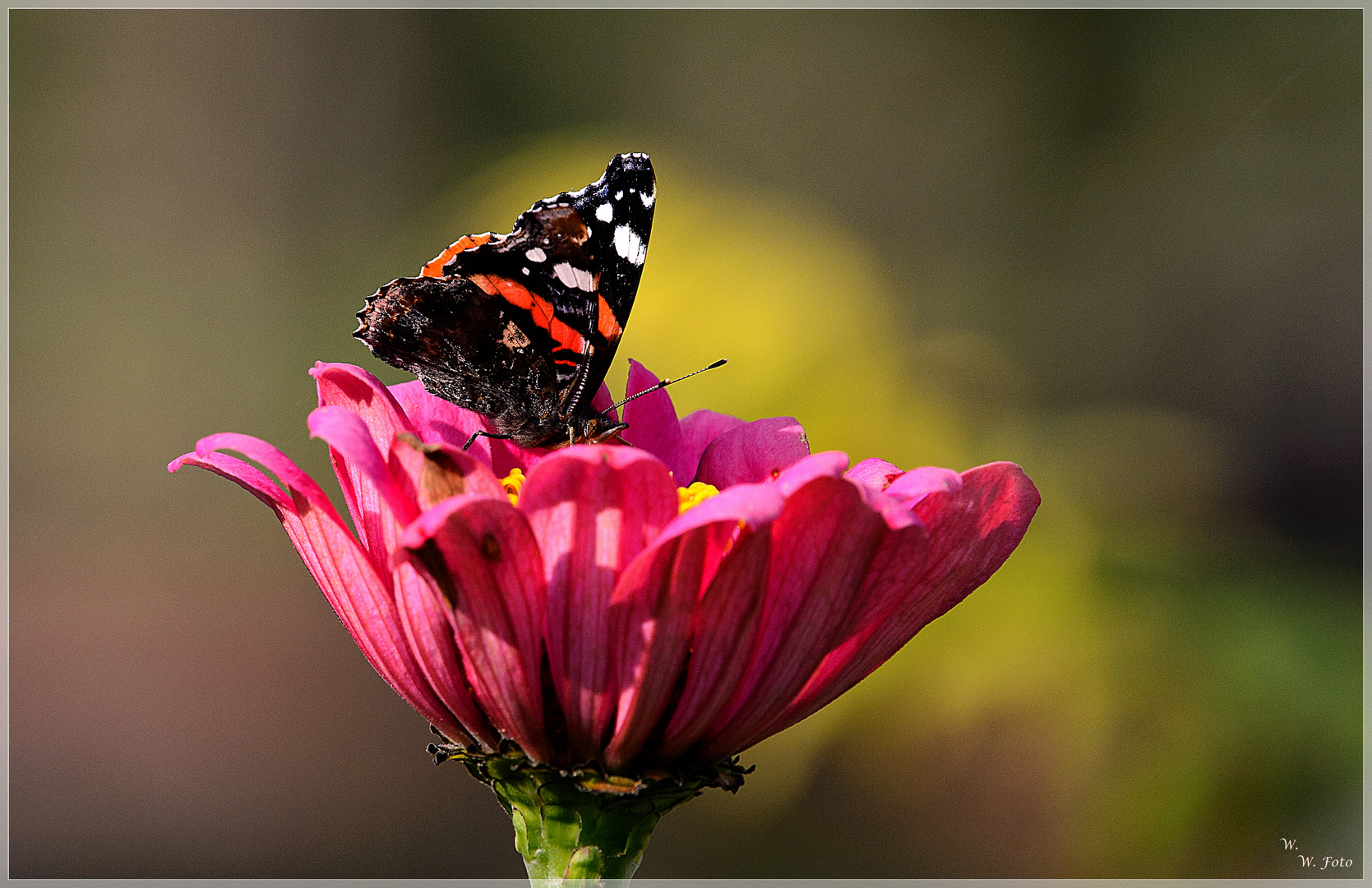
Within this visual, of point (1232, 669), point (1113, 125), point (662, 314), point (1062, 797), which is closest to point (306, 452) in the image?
point (662, 314)

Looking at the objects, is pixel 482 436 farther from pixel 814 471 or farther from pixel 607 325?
pixel 814 471

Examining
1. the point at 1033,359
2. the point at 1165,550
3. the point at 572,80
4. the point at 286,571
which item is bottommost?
the point at 1165,550

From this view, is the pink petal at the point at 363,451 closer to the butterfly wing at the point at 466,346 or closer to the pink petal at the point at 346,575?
the pink petal at the point at 346,575

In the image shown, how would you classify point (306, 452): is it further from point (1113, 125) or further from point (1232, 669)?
point (1113, 125)

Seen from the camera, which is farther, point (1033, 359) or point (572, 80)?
point (572, 80)

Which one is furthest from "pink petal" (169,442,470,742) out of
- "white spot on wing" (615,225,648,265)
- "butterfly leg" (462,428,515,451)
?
"white spot on wing" (615,225,648,265)

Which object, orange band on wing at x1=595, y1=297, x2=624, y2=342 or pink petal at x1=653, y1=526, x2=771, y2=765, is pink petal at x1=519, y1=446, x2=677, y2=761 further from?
orange band on wing at x1=595, y1=297, x2=624, y2=342
